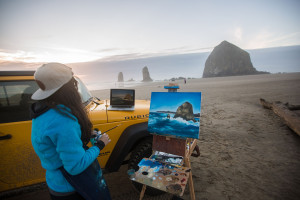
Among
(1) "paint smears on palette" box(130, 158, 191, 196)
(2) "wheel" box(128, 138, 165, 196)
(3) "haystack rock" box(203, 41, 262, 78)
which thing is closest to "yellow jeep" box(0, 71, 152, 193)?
(2) "wheel" box(128, 138, 165, 196)

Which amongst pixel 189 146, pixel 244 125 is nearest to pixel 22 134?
pixel 189 146

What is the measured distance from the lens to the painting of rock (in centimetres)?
231

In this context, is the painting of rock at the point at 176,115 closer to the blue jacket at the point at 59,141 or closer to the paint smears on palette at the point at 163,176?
the paint smears on palette at the point at 163,176

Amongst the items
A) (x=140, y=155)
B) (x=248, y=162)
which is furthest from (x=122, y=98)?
(x=248, y=162)

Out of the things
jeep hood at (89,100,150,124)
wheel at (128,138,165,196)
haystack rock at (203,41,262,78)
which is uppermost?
haystack rock at (203,41,262,78)

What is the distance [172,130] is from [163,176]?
0.67 metres

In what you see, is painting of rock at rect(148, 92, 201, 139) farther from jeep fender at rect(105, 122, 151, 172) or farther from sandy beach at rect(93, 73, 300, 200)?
sandy beach at rect(93, 73, 300, 200)

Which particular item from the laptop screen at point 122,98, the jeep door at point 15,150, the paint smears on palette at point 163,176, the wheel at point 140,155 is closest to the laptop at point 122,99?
the laptop screen at point 122,98

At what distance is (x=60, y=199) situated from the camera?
130cm

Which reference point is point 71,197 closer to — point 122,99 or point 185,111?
point 185,111

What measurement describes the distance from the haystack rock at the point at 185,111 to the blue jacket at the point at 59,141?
1.51 metres

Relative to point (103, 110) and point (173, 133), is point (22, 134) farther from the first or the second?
point (173, 133)

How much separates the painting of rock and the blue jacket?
4.44 ft

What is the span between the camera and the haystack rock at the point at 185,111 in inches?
92.5
